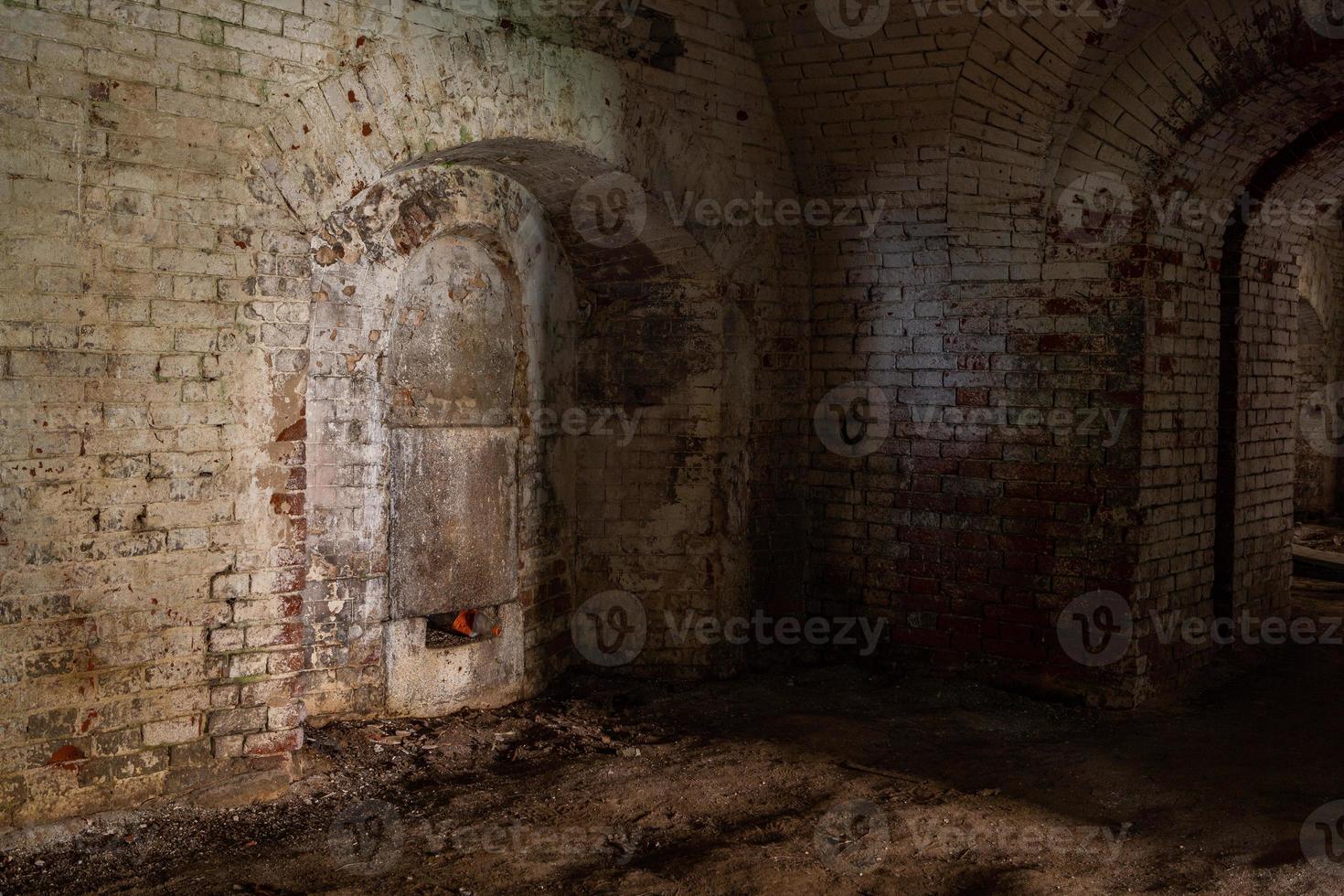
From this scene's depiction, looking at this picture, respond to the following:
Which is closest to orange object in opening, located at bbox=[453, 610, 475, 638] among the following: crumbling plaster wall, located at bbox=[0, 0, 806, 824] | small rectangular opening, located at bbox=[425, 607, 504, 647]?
small rectangular opening, located at bbox=[425, 607, 504, 647]

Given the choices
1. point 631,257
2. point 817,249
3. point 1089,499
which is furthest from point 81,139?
point 1089,499

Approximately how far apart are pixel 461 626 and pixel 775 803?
1755mm

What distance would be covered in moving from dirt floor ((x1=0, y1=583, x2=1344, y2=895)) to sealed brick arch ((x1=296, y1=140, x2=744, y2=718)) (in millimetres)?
450

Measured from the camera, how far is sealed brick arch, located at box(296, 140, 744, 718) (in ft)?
15.0

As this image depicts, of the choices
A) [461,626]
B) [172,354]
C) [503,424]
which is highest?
[172,354]

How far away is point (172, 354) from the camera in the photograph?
12.1 ft

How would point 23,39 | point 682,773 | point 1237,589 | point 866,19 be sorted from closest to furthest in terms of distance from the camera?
point 23,39 < point 682,773 < point 866,19 < point 1237,589

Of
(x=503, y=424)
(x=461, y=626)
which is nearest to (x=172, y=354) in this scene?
(x=503, y=424)

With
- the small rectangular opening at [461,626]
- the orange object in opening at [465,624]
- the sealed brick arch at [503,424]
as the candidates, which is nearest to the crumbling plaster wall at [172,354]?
the sealed brick arch at [503,424]

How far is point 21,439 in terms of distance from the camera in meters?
3.41

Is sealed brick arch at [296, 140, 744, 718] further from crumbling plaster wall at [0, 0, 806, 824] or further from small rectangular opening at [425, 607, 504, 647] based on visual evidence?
crumbling plaster wall at [0, 0, 806, 824]

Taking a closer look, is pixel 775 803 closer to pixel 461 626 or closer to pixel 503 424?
pixel 461 626

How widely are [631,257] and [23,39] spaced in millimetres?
2847

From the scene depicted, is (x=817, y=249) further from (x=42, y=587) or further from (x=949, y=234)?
(x=42, y=587)
